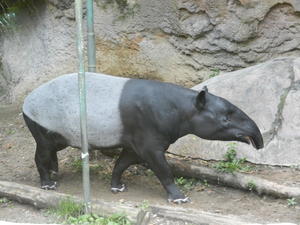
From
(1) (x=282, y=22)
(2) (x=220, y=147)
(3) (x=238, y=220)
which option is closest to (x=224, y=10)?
(1) (x=282, y=22)

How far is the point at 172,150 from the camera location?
A: 739 cm

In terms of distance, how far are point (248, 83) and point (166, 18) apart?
86.4 inches

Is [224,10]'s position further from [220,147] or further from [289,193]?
[289,193]

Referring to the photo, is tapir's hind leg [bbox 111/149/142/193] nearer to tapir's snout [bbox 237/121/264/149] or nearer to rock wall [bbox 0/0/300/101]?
tapir's snout [bbox 237/121/264/149]

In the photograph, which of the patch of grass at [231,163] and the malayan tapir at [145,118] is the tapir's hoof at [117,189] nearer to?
the malayan tapir at [145,118]

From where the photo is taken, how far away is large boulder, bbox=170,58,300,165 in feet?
22.4

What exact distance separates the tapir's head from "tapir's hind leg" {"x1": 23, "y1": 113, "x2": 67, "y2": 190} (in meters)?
1.63

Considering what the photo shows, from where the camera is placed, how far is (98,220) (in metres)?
5.24

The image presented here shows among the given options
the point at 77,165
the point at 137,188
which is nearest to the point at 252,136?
the point at 137,188

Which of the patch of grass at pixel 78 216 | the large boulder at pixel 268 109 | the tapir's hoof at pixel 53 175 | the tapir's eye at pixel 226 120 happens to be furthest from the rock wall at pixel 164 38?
the patch of grass at pixel 78 216

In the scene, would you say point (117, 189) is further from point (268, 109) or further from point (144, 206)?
point (268, 109)

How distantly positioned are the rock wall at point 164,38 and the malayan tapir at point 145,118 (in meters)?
2.94

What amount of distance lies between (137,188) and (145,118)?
1.10 meters

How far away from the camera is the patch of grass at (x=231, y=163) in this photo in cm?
660
